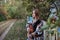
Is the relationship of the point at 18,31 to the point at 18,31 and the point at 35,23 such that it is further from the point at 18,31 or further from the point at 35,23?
the point at 35,23

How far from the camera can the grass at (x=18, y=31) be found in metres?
1.27

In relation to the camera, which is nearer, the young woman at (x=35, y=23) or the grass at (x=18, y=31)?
the young woman at (x=35, y=23)

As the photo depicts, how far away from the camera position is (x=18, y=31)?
4.20 feet

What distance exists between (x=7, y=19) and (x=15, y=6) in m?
0.15

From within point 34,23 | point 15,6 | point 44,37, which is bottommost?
point 44,37

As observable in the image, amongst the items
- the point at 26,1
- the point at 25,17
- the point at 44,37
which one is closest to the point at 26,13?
the point at 25,17

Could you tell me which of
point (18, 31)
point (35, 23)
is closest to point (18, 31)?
point (18, 31)

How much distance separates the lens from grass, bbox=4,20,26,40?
127 cm

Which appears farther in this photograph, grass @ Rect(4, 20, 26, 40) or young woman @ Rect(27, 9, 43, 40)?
grass @ Rect(4, 20, 26, 40)

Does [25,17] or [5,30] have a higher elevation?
[25,17]

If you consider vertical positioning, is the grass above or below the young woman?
below

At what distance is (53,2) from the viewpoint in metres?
0.93

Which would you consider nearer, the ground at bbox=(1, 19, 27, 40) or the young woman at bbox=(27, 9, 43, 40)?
the young woman at bbox=(27, 9, 43, 40)

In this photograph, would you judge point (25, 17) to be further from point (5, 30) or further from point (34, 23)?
point (5, 30)
